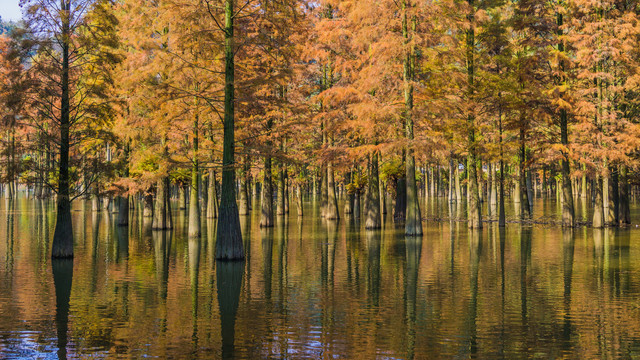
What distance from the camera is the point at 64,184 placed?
25391mm

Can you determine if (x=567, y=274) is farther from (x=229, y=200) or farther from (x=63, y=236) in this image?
(x=63, y=236)

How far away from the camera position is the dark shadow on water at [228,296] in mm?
11945

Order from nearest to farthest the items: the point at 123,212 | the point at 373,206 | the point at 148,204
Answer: the point at 373,206, the point at 123,212, the point at 148,204

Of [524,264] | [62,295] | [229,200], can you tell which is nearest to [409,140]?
[524,264]

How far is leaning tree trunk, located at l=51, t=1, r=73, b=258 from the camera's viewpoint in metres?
Answer: 24.9

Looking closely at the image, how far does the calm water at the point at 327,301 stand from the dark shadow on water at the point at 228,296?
1.6 inches

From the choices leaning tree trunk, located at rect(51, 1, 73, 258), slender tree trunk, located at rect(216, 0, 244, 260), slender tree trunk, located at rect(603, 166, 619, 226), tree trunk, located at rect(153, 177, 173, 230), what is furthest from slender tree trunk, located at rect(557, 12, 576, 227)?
leaning tree trunk, located at rect(51, 1, 73, 258)

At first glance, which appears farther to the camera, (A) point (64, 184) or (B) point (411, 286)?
(A) point (64, 184)

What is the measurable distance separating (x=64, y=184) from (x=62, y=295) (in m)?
9.63

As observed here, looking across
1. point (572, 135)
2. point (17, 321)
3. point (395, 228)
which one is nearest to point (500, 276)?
point (17, 321)

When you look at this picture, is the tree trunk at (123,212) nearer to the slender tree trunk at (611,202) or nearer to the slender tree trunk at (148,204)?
the slender tree trunk at (148,204)

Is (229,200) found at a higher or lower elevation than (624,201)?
higher

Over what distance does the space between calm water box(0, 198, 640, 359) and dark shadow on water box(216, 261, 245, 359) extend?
0.13 feet

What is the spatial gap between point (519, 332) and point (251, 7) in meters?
24.2
